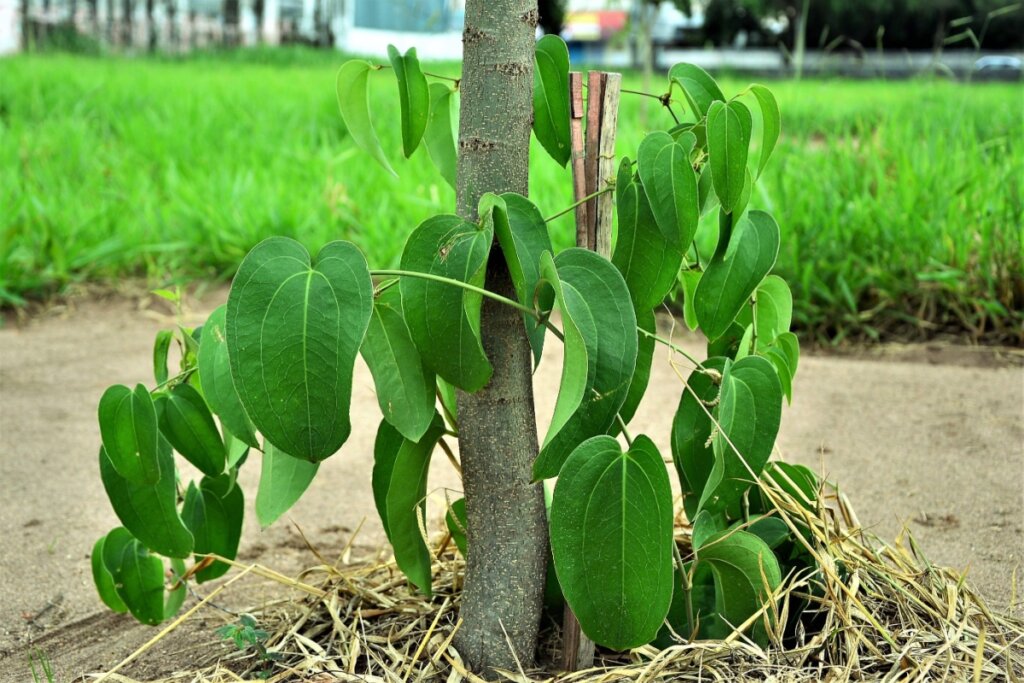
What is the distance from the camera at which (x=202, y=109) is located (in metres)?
4.62

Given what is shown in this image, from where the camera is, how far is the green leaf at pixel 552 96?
2.99 ft

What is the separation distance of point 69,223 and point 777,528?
2532 mm

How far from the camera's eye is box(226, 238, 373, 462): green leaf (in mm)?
729

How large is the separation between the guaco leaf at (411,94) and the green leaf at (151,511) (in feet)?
1.20

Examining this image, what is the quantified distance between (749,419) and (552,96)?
34 centimetres

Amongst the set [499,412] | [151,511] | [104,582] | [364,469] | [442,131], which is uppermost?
[442,131]

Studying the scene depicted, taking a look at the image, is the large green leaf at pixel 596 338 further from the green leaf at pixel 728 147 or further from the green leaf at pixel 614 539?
the green leaf at pixel 728 147

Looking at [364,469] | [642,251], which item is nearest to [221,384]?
[642,251]

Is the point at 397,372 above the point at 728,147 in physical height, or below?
below

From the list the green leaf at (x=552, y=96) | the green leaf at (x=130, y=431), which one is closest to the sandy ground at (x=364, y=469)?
the green leaf at (x=130, y=431)

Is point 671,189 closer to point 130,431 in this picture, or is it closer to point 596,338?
point 596,338

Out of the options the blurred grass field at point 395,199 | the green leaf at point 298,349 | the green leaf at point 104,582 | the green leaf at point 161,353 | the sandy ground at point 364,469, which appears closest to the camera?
the green leaf at point 298,349

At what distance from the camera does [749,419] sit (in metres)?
0.87

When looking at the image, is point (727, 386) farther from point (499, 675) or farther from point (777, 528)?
point (499, 675)
